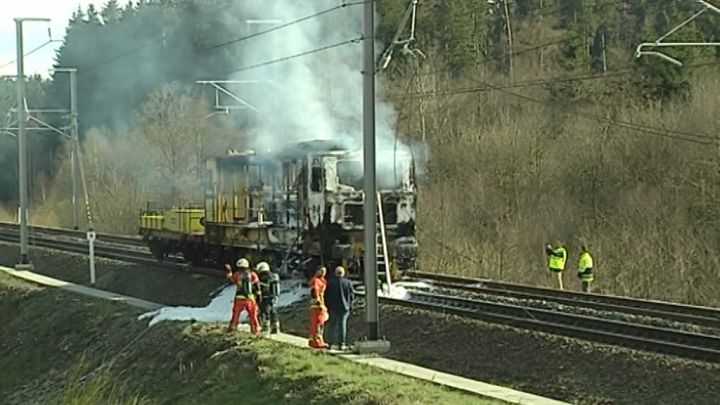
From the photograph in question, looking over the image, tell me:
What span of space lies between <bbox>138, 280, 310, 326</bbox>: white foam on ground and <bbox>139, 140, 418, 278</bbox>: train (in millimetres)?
577

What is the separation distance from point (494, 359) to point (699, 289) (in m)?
13.8

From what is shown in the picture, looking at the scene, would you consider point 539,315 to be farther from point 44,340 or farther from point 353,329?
point 44,340

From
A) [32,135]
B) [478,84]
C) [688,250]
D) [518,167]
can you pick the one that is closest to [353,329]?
[688,250]

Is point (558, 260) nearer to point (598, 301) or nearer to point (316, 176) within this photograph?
point (598, 301)

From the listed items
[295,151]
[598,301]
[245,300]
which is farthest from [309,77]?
[245,300]

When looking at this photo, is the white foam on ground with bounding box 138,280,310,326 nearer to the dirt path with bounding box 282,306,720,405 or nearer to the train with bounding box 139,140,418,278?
the train with bounding box 139,140,418,278

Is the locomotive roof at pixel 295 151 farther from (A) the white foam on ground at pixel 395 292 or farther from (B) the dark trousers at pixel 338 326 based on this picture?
(B) the dark trousers at pixel 338 326

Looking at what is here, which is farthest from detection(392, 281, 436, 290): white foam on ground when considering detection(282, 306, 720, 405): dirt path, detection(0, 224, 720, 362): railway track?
detection(282, 306, 720, 405): dirt path

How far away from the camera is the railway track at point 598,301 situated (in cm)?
2161

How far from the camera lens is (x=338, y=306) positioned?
1994cm

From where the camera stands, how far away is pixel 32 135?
87.9 metres

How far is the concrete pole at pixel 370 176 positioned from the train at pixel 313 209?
203 inches

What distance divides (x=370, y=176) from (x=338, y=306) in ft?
7.06

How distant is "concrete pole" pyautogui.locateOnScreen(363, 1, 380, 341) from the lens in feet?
63.8
